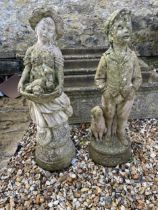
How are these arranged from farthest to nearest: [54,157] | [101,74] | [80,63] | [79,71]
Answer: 1. [80,63]
2. [79,71]
3. [54,157]
4. [101,74]

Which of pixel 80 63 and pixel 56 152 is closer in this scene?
pixel 56 152

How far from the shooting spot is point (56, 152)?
3590 mm

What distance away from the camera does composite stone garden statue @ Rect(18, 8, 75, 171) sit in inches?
122

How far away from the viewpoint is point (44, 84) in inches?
127

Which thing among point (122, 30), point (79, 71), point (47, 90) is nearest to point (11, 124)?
point (79, 71)

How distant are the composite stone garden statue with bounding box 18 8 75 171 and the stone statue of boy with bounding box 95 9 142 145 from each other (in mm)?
496

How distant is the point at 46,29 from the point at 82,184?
1.87 m

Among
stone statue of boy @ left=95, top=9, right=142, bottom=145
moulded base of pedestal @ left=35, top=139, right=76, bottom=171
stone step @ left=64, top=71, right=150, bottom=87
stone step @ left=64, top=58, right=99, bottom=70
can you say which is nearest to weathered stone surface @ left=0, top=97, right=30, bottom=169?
moulded base of pedestal @ left=35, top=139, right=76, bottom=171

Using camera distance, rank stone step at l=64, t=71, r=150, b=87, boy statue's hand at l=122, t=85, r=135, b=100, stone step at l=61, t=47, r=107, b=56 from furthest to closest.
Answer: stone step at l=61, t=47, r=107, b=56
stone step at l=64, t=71, r=150, b=87
boy statue's hand at l=122, t=85, r=135, b=100

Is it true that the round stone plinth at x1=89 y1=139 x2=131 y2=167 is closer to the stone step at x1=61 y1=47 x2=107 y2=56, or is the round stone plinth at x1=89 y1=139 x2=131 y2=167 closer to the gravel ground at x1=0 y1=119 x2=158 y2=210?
the gravel ground at x1=0 y1=119 x2=158 y2=210

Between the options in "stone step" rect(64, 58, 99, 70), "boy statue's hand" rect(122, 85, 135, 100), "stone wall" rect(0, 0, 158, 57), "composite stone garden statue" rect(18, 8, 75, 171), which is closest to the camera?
"composite stone garden statue" rect(18, 8, 75, 171)

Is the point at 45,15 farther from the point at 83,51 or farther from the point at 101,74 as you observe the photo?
the point at 83,51

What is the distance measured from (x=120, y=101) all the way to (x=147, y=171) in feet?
3.45

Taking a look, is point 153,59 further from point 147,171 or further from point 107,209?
point 107,209
